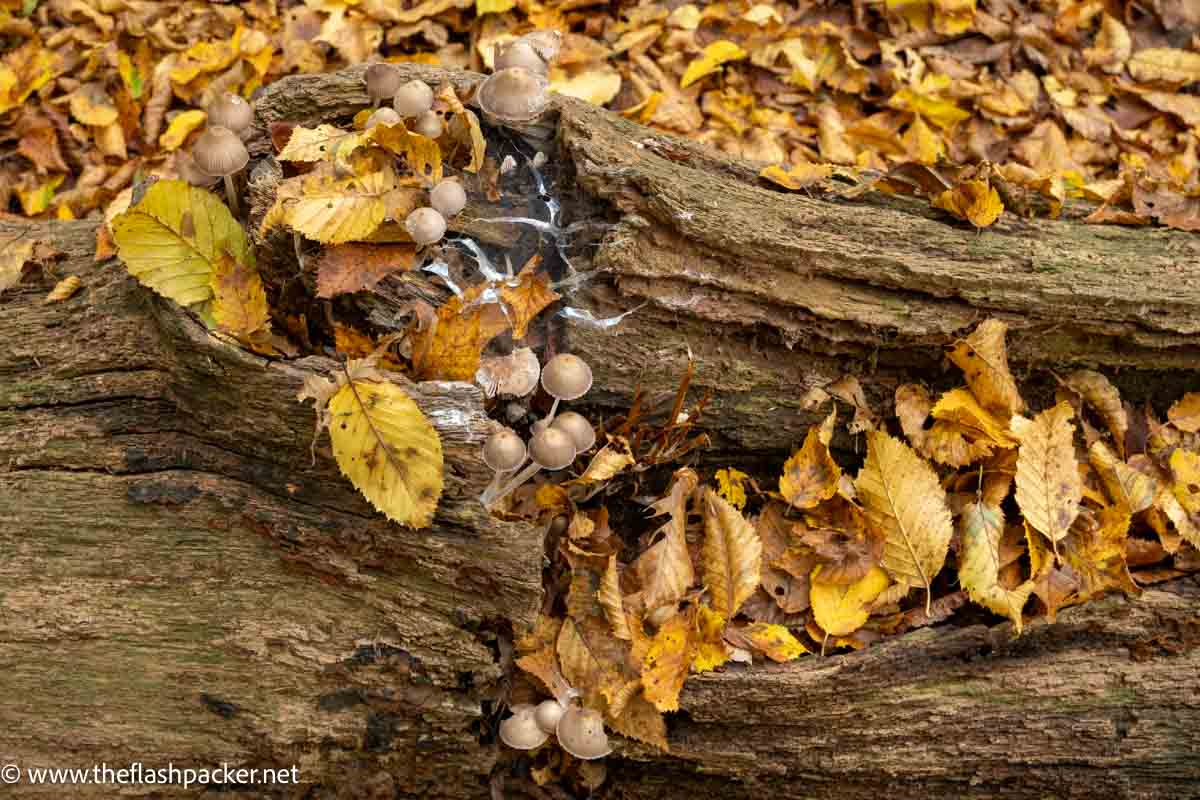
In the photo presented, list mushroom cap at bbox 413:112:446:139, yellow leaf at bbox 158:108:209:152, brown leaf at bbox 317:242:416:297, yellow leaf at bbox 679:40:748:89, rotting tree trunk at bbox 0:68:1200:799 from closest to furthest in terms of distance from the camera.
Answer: rotting tree trunk at bbox 0:68:1200:799, brown leaf at bbox 317:242:416:297, mushroom cap at bbox 413:112:446:139, yellow leaf at bbox 158:108:209:152, yellow leaf at bbox 679:40:748:89

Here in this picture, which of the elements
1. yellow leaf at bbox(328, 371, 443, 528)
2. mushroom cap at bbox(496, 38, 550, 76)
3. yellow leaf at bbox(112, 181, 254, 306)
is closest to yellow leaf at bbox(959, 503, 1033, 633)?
yellow leaf at bbox(328, 371, 443, 528)

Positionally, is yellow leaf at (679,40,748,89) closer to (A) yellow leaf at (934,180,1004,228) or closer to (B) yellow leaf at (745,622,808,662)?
(A) yellow leaf at (934,180,1004,228)

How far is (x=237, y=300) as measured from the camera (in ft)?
9.27

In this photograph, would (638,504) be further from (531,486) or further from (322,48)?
(322,48)

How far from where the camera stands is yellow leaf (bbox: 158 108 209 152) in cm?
507

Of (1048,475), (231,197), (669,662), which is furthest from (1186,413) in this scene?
(231,197)

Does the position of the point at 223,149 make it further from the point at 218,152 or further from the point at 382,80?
the point at 382,80

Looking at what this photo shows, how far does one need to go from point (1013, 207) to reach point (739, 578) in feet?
5.80

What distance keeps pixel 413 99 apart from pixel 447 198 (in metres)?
0.35

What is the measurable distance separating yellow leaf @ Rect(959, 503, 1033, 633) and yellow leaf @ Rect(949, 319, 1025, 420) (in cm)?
36

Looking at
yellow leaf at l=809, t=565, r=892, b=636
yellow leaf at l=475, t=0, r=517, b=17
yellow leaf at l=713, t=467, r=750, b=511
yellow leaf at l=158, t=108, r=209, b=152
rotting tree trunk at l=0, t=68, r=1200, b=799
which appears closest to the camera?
rotting tree trunk at l=0, t=68, r=1200, b=799

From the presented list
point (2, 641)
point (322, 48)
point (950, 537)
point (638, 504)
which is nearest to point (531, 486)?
point (638, 504)

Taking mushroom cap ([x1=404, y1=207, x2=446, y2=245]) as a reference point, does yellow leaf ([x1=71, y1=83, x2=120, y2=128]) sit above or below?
below

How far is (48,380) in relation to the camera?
120 inches
